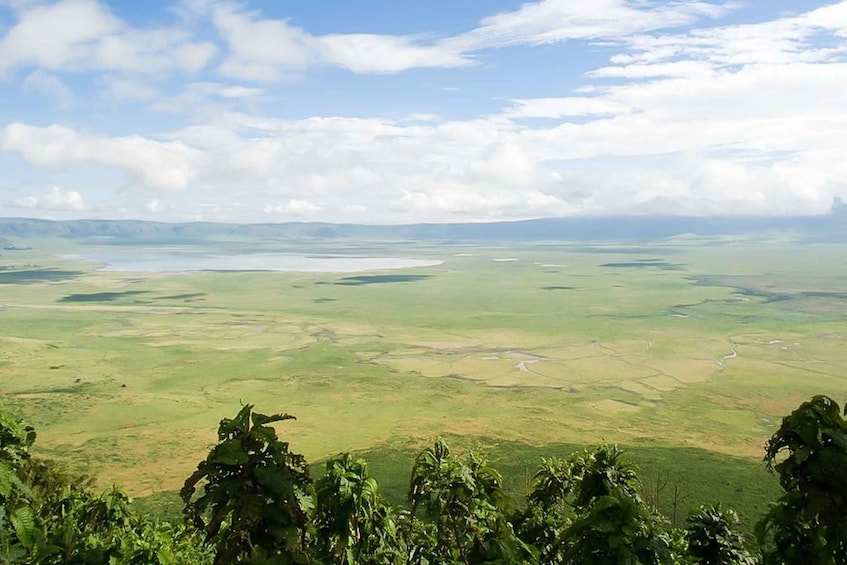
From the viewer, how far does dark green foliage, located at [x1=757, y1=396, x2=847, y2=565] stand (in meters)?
5.68

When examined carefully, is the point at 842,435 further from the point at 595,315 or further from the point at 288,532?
the point at 595,315

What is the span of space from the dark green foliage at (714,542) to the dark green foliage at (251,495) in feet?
19.5

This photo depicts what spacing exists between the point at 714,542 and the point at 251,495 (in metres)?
A: 6.64

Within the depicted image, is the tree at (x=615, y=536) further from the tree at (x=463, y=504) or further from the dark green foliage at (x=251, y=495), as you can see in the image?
the dark green foliage at (x=251, y=495)

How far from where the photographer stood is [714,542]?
8.51 m

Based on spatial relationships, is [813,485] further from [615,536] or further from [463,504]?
[463,504]

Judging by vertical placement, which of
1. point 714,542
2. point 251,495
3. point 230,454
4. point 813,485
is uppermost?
point 230,454

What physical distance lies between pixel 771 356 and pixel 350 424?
5103 centimetres

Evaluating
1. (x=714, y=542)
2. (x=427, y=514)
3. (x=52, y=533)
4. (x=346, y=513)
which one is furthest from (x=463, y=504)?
(x=52, y=533)

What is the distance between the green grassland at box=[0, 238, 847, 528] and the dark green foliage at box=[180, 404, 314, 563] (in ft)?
99.0

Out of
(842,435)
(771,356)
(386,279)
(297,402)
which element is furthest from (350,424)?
(386,279)

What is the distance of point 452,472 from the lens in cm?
777

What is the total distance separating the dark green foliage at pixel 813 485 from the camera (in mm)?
5676

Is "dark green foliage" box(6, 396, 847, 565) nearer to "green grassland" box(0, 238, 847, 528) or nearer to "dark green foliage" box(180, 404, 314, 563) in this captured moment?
"dark green foliage" box(180, 404, 314, 563)
